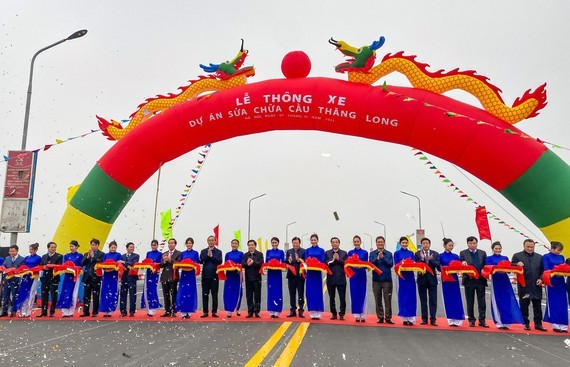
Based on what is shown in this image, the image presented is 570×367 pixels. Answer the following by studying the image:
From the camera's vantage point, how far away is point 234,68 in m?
10.6

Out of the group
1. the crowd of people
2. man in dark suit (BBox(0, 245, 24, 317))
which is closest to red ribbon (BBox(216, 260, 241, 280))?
the crowd of people

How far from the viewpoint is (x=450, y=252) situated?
8.66 m

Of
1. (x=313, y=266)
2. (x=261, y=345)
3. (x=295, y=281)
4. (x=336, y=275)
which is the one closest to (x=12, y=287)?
(x=295, y=281)

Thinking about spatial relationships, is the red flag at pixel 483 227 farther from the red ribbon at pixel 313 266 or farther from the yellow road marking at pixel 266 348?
the yellow road marking at pixel 266 348

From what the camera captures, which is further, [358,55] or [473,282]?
[358,55]

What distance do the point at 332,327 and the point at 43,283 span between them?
20.1 ft

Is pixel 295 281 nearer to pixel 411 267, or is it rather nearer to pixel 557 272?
pixel 411 267

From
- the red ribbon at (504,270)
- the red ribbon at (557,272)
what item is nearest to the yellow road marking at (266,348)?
the red ribbon at (504,270)

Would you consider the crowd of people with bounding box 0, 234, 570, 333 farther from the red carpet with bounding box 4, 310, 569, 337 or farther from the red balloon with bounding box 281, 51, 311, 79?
the red balloon with bounding box 281, 51, 311, 79

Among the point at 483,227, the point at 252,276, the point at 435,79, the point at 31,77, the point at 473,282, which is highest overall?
the point at 31,77

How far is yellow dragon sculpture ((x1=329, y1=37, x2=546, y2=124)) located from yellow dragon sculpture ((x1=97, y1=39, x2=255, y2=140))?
226 centimetres

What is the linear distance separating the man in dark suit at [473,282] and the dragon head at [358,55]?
13.7ft

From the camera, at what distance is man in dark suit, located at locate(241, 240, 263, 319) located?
895 cm

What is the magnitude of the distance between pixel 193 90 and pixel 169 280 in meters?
4.60
